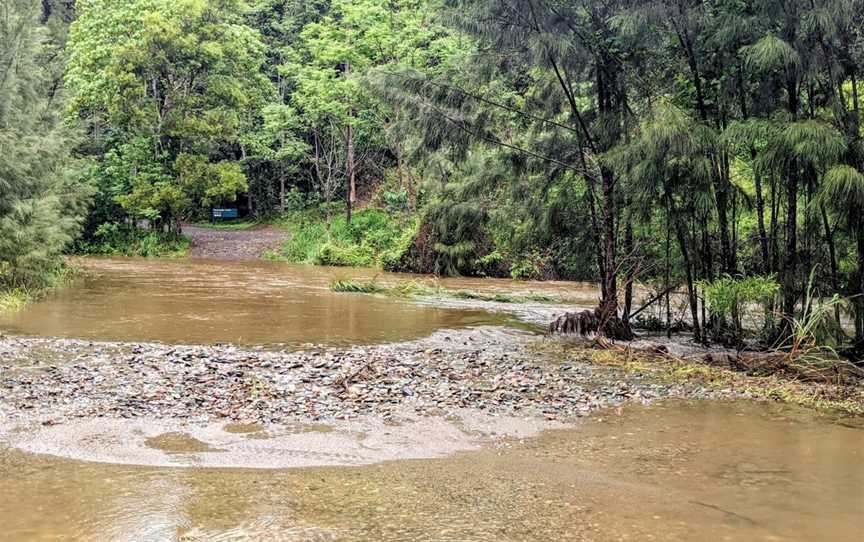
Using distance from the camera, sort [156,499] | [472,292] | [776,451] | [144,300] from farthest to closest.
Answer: [472,292], [144,300], [776,451], [156,499]

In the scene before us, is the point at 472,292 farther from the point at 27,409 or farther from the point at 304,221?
the point at 304,221

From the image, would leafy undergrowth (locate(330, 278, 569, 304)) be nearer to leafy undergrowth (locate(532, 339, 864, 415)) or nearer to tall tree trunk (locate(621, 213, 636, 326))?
tall tree trunk (locate(621, 213, 636, 326))

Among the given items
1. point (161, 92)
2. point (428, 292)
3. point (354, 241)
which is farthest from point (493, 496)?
point (161, 92)

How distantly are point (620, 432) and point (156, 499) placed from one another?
4.31 metres

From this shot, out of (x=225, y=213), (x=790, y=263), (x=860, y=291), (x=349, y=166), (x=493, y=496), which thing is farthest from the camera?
(x=225, y=213)

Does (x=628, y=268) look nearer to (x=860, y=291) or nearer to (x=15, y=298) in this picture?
(x=860, y=291)

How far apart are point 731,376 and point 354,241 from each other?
79.6ft

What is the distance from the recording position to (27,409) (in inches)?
295

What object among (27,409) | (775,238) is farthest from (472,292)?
(27,409)

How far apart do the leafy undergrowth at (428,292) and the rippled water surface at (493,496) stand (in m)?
12.3

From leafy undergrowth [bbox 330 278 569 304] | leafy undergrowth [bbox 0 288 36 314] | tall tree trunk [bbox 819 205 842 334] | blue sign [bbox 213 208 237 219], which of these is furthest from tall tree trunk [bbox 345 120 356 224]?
tall tree trunk [bbox 819 205 842 334]

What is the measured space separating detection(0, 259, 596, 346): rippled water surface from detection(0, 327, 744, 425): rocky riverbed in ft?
4.66

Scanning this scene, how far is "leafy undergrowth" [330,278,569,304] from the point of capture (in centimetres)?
1952

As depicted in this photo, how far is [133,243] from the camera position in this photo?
3284cm
